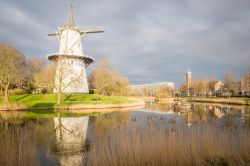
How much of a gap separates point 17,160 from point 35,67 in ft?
180

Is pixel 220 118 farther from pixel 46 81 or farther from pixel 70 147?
pixel 46 81

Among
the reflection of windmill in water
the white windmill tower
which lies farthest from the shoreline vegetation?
the reflection of windmill in water

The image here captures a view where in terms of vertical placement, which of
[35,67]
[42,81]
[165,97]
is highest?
[35,67]

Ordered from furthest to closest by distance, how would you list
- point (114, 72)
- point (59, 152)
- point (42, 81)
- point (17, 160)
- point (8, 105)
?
1. point (114, 72)
2. point (42, 81)
3. point (8, 105)
4. point (59, 152)
5. point (17, 160)

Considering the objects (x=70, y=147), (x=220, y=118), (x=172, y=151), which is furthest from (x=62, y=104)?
(x=172, y=151)

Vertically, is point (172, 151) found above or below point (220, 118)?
above

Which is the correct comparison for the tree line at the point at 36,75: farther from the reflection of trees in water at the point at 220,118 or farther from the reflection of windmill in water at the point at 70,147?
the reflection of windmill in water at the point at 70,147

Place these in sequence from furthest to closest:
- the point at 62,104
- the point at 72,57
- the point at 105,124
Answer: the point at 72,57
the point at 62,104
the point at 105,124

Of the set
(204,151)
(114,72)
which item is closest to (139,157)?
(204,151)

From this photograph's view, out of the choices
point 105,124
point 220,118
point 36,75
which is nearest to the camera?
point 105,124

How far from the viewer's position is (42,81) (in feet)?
147

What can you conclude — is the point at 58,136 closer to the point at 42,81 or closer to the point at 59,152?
the point at 59,152

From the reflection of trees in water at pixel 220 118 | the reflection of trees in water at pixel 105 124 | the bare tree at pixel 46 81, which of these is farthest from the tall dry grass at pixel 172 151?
the bare tree at pixel 46 81

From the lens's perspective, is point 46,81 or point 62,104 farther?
point 46,81
